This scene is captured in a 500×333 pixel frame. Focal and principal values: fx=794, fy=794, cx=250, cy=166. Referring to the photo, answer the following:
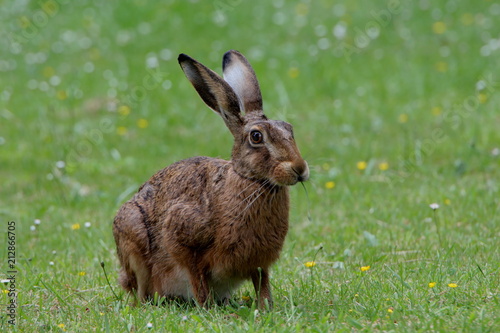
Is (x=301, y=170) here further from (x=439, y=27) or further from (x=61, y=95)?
(x=439, y=27)

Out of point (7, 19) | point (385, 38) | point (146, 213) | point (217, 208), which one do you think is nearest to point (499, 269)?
point (217, 208)

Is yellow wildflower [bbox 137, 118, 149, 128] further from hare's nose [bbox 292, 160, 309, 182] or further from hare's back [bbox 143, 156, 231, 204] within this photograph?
hare's nose [bbox 292, 160, 309, 182]

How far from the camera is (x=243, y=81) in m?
5.18

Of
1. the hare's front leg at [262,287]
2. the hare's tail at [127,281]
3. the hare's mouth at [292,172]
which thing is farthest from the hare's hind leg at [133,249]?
the hare's mouth at [292,172]

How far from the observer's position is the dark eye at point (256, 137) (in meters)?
4.61

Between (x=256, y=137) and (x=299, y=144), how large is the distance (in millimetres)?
5212

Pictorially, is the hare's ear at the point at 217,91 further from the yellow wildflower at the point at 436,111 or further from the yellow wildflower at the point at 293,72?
the yellow wildflower at the point at 293,72

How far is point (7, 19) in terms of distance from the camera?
16000mm

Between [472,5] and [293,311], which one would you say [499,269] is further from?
[472,5]

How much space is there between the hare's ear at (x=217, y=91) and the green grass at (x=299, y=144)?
1.16m

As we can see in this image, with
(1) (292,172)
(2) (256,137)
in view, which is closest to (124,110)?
(2) (256,137)

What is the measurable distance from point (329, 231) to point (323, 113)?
13.6ft

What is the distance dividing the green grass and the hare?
0.72 feet

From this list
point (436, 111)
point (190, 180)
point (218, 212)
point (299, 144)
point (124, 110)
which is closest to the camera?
point (218, 212)
